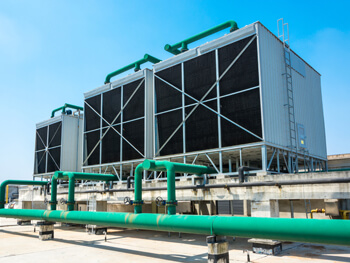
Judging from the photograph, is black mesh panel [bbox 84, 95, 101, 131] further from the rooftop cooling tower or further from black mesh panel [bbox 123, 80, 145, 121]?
the rooftop cooling tower

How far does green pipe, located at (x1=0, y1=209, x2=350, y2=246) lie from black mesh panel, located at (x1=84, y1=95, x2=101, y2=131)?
17043 millimetres

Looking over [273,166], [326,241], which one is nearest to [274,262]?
[326,241]

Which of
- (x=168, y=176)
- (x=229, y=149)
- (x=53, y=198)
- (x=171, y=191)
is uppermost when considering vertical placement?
(x=229, y=149)

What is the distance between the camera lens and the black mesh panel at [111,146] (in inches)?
1267

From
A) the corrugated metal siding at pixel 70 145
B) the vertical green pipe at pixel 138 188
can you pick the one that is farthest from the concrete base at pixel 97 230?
the corrugated metal siding at pixel 70 145

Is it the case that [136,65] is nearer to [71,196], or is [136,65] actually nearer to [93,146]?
[93,146]

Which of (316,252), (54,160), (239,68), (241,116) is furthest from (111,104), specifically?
(316,252)

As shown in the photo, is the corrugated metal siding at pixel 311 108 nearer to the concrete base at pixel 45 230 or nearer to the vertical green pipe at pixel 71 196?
the vertical green pipe at pixel 71 196

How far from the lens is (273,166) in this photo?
31641 millimetres

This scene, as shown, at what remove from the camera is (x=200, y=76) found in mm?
25703

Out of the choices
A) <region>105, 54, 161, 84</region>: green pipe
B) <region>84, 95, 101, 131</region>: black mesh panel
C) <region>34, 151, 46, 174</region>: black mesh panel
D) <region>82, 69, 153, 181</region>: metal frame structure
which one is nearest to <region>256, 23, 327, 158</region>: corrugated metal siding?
<region>82, 69, 153, 181</region>: metal frame structure

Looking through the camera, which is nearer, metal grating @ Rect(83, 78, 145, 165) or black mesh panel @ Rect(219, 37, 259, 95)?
black mesh panel @ Rect(219, 37, 259, 95)

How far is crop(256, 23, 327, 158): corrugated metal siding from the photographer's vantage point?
2228 centimetres

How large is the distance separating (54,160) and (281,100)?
30.7 metres
